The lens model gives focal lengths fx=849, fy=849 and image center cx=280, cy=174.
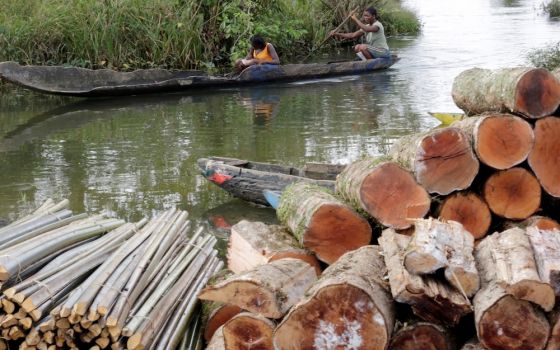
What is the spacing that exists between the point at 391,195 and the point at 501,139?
76 centimetres

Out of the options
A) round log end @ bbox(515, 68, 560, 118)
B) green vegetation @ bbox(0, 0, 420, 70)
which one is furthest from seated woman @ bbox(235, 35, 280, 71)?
round log end @ bbox(515, 68, 560, 118)

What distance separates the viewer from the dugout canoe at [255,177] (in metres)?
8.50

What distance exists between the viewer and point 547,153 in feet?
17.5

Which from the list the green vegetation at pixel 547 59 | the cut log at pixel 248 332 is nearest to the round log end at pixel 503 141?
the cut log at pixel 248 332

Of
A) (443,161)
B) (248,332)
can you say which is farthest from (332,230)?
(248,332)

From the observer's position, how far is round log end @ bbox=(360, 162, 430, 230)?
5262mm

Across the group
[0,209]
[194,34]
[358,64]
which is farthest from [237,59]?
[0,209]

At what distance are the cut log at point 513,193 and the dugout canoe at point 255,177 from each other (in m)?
3.06

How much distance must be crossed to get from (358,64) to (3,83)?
7.09 metres

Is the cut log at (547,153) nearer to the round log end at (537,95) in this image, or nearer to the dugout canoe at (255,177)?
the round log end at (537,95)

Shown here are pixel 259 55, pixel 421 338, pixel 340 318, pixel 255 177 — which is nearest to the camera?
pixel 340 318

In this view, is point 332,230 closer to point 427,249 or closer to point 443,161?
point 443,161

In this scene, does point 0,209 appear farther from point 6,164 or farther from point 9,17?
point 9,17

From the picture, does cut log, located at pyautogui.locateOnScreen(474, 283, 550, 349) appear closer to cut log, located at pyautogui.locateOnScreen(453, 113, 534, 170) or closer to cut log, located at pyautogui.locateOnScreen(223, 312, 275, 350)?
cut log, located at pyautogui.locateOnScreen(223, 312, 275, 350)
